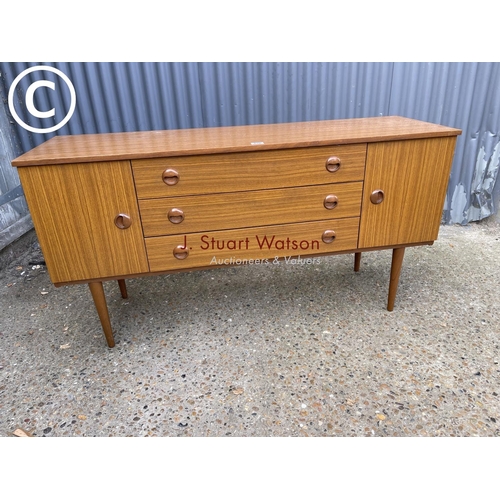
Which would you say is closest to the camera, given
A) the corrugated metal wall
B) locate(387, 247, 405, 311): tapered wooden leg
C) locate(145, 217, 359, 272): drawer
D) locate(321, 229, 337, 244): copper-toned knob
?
locate(145, 217, 359, 272): drawer

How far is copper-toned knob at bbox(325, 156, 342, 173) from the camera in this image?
1.63m

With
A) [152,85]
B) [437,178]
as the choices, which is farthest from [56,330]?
[437,178]

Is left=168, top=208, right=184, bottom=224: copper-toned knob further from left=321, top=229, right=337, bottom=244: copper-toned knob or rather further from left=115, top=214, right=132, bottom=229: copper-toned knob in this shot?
left=321, top=229, right=337, bottom=244: copper-toned knob

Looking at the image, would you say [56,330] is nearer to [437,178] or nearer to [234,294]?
[234,294]

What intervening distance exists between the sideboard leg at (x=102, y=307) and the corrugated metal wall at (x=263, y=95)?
4.75 ft

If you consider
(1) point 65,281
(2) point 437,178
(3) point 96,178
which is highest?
(3) point 96,178

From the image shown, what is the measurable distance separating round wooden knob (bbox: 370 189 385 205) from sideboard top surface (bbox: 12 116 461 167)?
243 millimetres

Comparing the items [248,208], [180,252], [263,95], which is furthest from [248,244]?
[263,95]

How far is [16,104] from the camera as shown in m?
2.63

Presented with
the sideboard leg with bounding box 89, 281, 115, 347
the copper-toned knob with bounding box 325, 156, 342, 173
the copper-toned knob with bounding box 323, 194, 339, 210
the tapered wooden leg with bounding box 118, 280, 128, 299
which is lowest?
the tapered wooden leg with bounding box 118, 280, 128, 299

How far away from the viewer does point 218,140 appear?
66.7 inches

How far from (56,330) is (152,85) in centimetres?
175

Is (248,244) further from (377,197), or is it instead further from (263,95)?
(263,95)

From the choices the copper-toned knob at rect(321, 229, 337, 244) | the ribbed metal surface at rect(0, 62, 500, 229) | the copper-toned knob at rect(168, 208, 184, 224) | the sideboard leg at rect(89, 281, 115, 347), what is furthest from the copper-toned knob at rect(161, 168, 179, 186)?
the ribbed metal surface at rect(0, 62, 500, 229)
